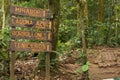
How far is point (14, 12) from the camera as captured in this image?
6250mm

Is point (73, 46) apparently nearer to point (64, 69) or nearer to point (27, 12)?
point (64, 69)

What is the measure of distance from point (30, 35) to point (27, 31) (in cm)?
13

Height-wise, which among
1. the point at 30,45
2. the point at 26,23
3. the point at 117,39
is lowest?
the point at 117,39

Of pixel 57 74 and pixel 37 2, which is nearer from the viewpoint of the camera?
pixel 57 74

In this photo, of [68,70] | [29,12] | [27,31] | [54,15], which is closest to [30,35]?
[27,31]

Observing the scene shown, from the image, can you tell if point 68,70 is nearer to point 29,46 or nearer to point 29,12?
point 29,46

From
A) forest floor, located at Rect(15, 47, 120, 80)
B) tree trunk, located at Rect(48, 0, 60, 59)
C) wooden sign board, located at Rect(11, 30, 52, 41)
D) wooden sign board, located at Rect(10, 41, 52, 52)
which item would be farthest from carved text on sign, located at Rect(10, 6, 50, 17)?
forest floor, located at Rect(15, 47, 120, 80)

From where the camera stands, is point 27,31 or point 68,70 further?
point 68,70

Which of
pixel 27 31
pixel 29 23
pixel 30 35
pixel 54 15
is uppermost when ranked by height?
pixel 54 15

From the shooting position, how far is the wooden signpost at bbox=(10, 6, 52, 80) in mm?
6242

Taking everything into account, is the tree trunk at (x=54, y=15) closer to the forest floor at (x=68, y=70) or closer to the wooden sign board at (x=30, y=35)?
the forest floor at (x=68, y=70)

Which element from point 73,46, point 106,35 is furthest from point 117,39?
point 73,46

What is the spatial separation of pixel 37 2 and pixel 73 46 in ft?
19.6

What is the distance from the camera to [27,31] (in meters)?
6.45
